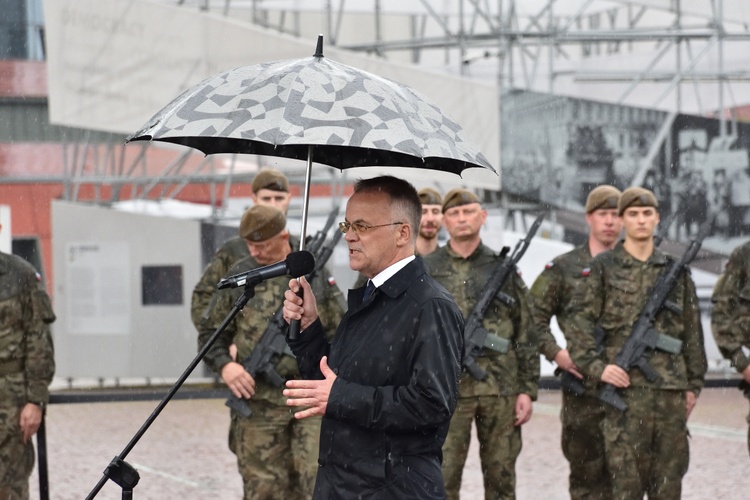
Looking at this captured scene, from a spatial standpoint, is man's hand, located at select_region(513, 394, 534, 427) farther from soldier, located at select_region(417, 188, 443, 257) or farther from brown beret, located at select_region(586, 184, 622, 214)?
brown beret, located at select_region(586, 184, 622, 214)

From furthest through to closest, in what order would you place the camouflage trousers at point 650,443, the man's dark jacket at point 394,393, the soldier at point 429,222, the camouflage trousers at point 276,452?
the soldier at point 429,222 → the camouflage trousers at point 650,443 → the camouflage trousers at point 276,452 → the man's dark jacket at point 394,393

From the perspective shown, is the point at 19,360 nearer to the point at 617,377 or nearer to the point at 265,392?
the point at 265,392

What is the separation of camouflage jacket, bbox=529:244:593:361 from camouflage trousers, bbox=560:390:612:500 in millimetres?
351

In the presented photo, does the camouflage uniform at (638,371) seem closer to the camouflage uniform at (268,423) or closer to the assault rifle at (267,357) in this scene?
the camouflage uniform at (268,423)

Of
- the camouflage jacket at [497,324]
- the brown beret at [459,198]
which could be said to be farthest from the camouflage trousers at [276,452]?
the brown beret at [459,198]

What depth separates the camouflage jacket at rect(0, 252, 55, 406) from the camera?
23.7 feet

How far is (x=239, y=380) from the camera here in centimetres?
699

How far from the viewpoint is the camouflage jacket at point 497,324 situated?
24.8 feet

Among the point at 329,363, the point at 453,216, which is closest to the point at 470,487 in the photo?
the point at 453,216

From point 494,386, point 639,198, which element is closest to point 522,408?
point 494,386

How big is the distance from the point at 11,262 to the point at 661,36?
10.5 m

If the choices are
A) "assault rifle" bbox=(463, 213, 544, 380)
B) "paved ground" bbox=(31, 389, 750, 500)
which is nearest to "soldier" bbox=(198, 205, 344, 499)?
"assault rifle" bbox=(463, 213, 544, 380)

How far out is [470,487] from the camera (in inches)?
366

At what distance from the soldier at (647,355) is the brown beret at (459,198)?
79cm
